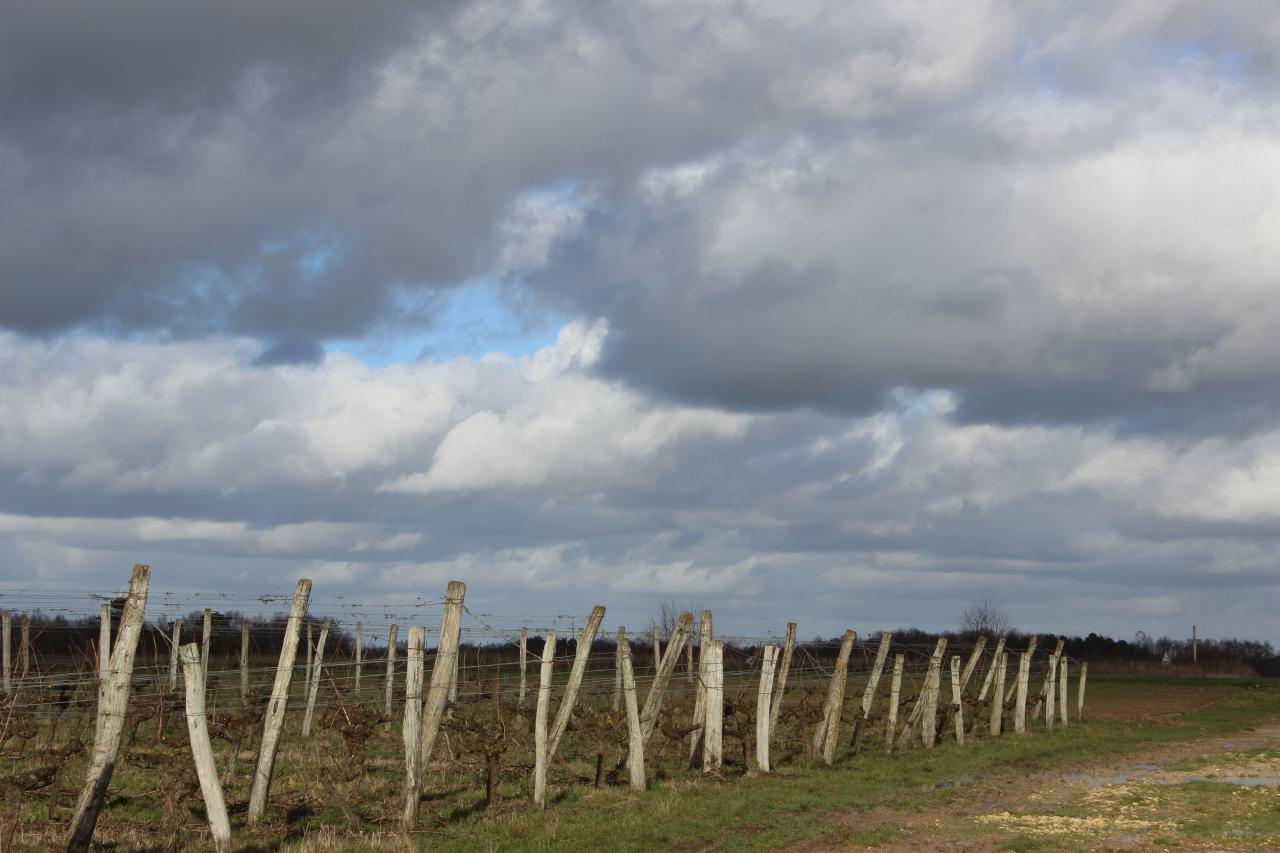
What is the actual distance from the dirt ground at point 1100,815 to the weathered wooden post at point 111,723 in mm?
7523

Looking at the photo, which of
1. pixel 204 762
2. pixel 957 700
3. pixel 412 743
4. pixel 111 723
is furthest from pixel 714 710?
pixel 111 723

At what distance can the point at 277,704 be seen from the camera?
1338cm

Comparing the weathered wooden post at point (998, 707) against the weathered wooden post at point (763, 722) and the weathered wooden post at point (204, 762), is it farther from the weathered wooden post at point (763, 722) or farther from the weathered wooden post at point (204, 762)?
the weathered wooden post at point (204, 762)

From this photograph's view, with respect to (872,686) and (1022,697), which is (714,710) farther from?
(1022,697)

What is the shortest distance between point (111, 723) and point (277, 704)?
235 centimetres

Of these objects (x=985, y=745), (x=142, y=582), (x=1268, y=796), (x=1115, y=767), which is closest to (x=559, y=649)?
(x=985, y=745)

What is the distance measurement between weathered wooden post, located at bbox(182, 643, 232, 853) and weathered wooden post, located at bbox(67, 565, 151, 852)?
2.30 feet

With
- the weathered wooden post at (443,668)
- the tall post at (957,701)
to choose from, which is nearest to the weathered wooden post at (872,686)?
the tall post at (957,701)

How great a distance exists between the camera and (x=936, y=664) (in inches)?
1021

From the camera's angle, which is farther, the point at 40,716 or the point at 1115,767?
the point at 40,716

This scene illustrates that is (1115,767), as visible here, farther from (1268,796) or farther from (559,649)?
(559,649)

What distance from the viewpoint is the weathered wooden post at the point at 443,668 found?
14.3 metres

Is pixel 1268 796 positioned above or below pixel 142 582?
below

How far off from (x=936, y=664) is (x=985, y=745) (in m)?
3.02
